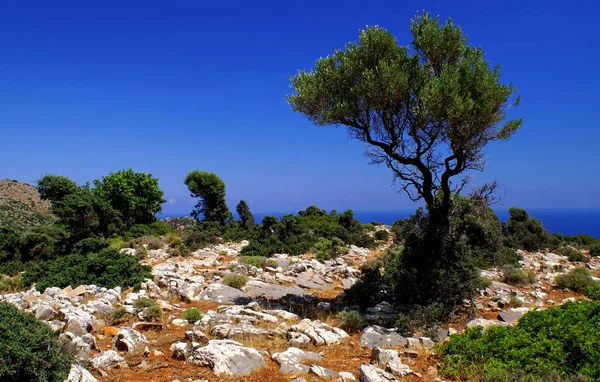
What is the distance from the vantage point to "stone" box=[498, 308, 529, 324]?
10.9 m

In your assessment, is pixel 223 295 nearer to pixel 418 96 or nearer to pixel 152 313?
pixel 152 313

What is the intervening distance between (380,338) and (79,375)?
638 cm

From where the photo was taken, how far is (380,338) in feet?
30.9

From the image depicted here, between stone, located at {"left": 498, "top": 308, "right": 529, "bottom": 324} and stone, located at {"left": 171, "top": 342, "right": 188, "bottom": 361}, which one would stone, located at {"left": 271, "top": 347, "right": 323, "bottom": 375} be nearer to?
stone, located at {"left": 171, "top": 342, "right": 188, "bottom": 361}

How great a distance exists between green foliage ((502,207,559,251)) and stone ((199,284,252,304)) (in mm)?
21326

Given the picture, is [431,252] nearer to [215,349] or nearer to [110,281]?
[215,349]

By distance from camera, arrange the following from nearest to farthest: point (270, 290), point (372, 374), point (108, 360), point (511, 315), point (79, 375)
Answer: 1. point (79, 375)
2. point (372, 374)
3. point (108, 360)
4. point (511, 315)
5. point (270, 290)

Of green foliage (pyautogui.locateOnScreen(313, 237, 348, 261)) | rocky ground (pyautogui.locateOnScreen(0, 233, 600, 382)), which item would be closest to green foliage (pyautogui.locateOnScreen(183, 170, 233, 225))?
green foliage (pyautogui.locateOnScreen(313, 237, 348, 261))

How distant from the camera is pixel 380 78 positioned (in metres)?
11.0

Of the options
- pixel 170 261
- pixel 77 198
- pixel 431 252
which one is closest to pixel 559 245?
pixel 431 252

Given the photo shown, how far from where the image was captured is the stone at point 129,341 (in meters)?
7.98

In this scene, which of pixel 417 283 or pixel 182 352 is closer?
pixel 182 352

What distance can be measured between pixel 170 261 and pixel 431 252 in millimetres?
13892

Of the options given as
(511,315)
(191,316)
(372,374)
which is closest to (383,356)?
(372,374)
